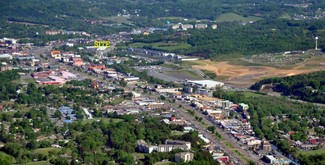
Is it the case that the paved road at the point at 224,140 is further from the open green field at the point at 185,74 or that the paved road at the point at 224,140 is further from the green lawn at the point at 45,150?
the open green field at the point at 185,74

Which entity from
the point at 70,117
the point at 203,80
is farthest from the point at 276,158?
the point at 203,80

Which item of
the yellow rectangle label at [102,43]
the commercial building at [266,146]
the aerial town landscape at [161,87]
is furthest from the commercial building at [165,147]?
the yellow rectangle label at [102,43]

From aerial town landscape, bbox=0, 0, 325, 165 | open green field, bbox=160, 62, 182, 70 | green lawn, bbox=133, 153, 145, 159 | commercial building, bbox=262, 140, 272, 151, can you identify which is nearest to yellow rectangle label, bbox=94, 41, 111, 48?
aerial town landscape, bbox=0, 0, 325, 165

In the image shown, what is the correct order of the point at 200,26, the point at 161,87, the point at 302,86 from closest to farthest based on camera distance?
the point at 302,86 → the point at 161,87 → the point at 200,26

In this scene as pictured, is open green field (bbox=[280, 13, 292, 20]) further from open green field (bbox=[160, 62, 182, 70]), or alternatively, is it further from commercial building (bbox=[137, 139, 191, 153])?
→ commercial building (bbox=[137, 139, 191, 153])

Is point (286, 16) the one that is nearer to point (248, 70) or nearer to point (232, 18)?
point (232, 18)

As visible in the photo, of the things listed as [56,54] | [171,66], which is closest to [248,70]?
[171,66]
